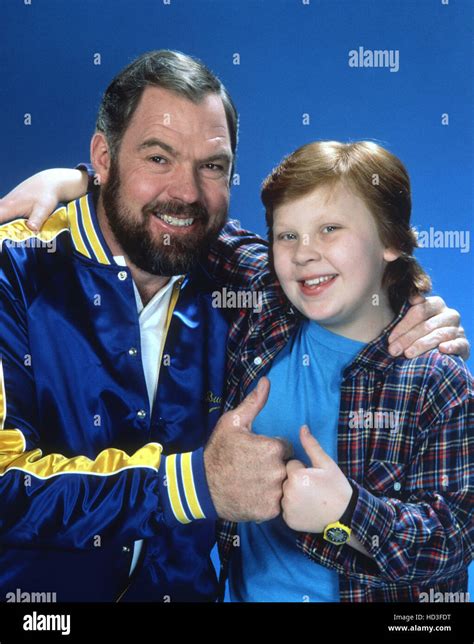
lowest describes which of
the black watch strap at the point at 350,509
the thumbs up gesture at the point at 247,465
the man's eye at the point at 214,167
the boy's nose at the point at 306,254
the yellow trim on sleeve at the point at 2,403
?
the black watch strap at the point at 350,509

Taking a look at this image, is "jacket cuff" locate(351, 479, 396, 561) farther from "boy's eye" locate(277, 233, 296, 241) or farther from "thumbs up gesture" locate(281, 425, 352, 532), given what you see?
"boy's eye" locate(277, 233, 296, 241)

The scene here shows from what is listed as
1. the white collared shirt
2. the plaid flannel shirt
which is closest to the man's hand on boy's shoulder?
the plaid flannel shirt

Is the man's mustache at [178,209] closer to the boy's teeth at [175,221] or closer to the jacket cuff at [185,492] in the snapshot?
the boy's teeth at [175,221]

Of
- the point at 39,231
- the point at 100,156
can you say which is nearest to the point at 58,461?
the point at 39,231

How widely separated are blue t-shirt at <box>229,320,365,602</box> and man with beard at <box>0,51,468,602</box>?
4.5 inches

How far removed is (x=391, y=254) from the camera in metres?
1.74

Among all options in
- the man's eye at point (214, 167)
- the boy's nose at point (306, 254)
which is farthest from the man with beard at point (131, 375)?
the boy's nose at point (306, 254)

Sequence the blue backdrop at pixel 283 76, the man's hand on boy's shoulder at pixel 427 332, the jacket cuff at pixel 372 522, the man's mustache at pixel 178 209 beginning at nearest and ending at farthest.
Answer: the jacket cuff at pixel 372 522 < the man's hand on boy's shoulder at pixel 427 332 < the man's mustache at pixel 178 209 < the blue backdrop at pixel 283 76

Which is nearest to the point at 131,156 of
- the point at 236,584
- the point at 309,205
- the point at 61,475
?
the point at 309,205

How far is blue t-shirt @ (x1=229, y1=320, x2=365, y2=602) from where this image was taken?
1729 mm

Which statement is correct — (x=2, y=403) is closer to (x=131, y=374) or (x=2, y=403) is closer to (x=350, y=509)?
(x=131, y=374)

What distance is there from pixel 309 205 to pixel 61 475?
0.76 metres

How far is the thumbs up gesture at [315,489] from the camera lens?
1561 millimetres

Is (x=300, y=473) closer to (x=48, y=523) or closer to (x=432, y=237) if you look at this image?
(x=48, y=523)
